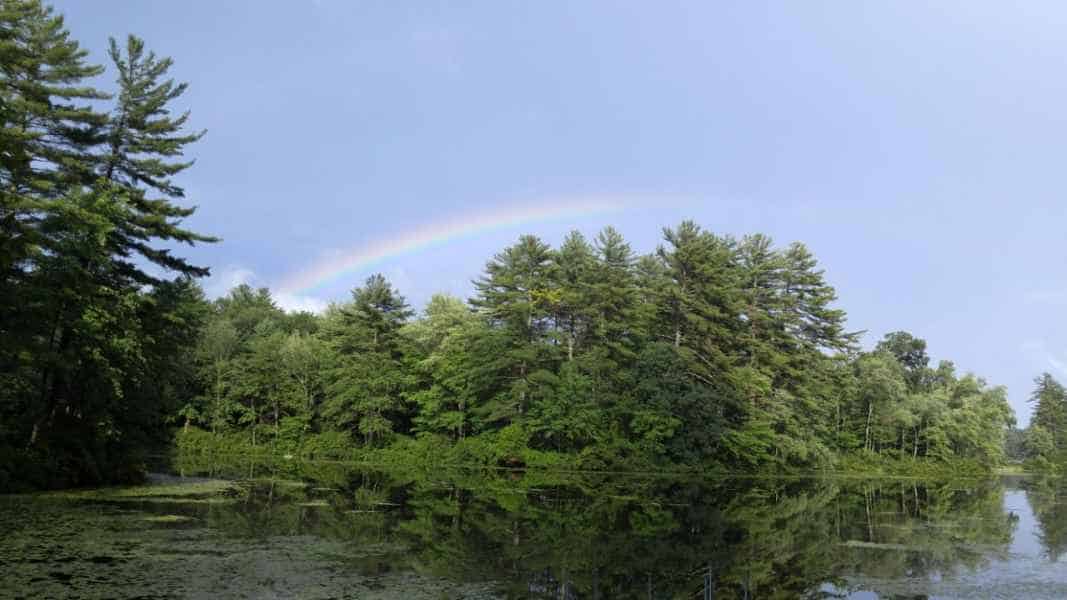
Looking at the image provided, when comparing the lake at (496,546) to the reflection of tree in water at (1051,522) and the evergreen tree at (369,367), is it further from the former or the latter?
the evergreen tree at (369,367)

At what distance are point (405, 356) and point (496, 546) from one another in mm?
35971

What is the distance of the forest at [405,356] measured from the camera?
65.4ft

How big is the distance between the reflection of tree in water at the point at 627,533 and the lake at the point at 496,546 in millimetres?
63

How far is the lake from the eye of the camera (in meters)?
9.45

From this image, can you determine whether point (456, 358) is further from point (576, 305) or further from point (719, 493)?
point (719, 493)

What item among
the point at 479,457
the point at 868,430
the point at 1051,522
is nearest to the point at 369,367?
the point at 479,457

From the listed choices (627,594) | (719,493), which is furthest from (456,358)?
(627,594)

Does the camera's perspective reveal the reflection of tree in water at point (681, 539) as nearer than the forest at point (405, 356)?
Yes

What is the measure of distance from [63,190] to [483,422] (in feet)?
85.5

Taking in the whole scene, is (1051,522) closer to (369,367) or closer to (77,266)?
(77,266)

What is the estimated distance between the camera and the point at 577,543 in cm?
1387

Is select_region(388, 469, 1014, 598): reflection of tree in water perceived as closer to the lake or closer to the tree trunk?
the lake

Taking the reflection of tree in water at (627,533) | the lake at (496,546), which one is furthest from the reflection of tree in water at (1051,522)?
the reflection of tree in water at (627,533)

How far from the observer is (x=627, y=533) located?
15758 mm
